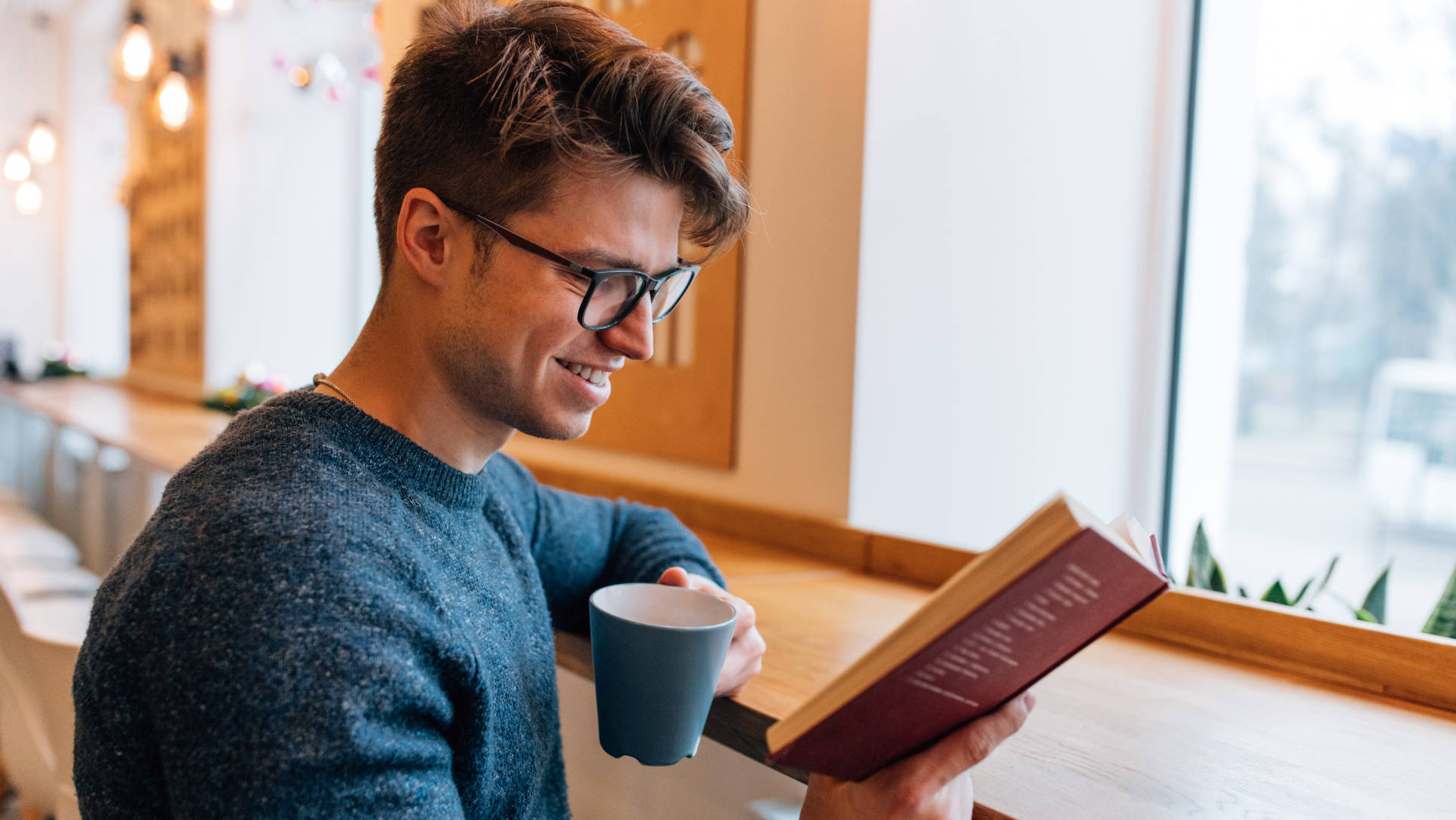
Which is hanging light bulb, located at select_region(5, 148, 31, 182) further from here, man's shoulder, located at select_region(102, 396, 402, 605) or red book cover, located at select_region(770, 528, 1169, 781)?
red book cover, located at select_region(770, 528, 1169, 781)

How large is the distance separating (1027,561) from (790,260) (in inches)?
51.5

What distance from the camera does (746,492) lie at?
184 centimetres

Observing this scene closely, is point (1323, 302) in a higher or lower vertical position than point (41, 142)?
lower

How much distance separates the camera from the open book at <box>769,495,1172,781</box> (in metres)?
0.47

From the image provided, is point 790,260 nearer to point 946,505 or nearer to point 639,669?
point 946,505

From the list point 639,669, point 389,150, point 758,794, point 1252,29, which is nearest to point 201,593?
point 639,669

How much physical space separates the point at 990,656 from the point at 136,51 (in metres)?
3.54

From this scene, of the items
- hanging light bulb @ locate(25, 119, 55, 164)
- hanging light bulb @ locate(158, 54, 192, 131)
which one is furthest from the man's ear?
hanging light bulb @ locate(25, 119, 55, 164)

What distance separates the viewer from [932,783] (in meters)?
0.65

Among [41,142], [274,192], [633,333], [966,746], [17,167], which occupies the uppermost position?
[41,142]

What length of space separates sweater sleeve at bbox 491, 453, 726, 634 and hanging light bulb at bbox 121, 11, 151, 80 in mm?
2773

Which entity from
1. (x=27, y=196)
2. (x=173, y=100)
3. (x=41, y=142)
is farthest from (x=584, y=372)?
(x=27, y=196)

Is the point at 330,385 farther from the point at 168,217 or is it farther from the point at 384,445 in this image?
the point at 168,217

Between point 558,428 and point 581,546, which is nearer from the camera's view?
point 558,428
